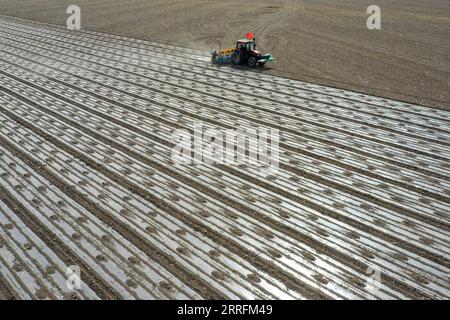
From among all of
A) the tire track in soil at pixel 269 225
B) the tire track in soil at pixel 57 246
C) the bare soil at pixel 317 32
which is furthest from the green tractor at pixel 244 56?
the tire track in soil at pixel 57 246

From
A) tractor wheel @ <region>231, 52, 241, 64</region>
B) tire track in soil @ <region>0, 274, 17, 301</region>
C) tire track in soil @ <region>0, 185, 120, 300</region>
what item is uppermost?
tractor wheel @ <region>231, 52, 241, 64</region>

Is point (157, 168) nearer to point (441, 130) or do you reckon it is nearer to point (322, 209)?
point (322, 209)

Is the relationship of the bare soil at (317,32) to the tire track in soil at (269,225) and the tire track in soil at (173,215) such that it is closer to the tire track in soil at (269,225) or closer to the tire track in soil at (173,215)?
the tire track in soil at (269,225)

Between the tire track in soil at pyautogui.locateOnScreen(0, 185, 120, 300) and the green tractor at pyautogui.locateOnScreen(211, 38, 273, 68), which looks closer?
the tire track in soil at pyautogui.locateOnScreen(0, 185, 120, 300)

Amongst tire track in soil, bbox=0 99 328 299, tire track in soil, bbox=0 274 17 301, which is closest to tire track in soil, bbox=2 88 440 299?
tire track in soil, bbox=0 99 328 299

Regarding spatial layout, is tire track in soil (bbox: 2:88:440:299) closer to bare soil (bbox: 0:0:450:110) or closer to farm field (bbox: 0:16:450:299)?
farm field (bbox: 0:16:450:299)

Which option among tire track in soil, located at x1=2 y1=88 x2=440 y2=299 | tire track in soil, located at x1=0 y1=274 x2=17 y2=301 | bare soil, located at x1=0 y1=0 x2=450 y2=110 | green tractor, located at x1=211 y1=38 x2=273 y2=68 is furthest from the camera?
green tractor, located at x1=211 y1=38 x2=273 y2=68

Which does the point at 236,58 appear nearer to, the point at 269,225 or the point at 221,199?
the point at 221,199
